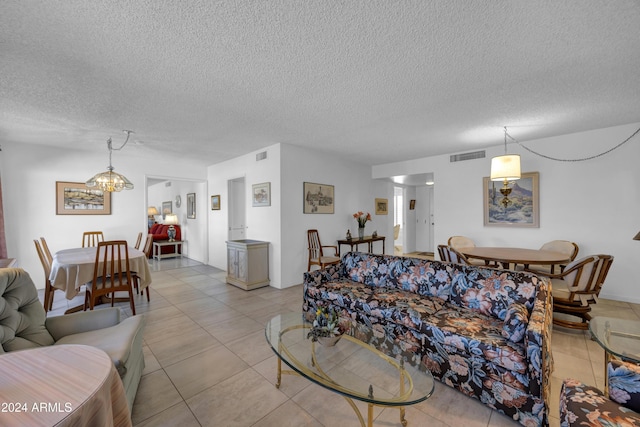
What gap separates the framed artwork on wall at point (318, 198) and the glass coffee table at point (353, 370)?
9.79 feet

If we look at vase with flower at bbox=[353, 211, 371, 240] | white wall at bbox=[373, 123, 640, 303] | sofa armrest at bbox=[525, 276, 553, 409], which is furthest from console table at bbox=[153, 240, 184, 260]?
sofa armrest at bbox=[525, 276, 553, 409]

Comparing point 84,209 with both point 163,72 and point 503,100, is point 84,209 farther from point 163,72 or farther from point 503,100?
point 503,100

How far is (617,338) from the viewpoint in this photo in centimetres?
167

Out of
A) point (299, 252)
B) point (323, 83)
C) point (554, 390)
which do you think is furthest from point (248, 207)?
point (554, 390)

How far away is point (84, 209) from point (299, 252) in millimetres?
4079

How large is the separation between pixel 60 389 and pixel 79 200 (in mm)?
5312

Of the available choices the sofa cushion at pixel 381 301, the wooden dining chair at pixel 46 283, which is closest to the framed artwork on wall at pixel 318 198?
the sofa cushion at pixel 381 301

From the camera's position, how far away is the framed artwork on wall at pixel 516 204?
167 inches

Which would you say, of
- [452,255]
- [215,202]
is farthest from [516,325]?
[215,202]

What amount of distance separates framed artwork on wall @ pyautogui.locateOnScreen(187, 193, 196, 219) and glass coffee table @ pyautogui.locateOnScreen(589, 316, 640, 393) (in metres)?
7.60

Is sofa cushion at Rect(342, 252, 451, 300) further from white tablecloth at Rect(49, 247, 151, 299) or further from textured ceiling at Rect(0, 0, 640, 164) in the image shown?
white tablecloth at Rect(49, 247, 151, 299)

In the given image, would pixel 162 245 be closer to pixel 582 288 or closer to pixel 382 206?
pixel 382 206

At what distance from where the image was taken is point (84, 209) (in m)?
4.83

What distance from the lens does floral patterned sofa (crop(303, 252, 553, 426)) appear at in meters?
1.56
